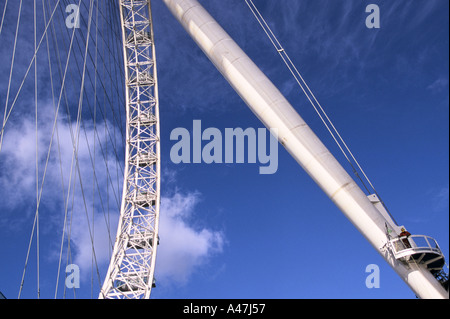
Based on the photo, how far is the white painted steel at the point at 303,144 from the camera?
1241 cm

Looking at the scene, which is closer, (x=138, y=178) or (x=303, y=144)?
(x=303, y=144)

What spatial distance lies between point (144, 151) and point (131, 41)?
10.8 m

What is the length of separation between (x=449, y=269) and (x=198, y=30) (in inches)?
556

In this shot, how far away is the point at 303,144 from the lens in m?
14.0

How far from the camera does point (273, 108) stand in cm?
1486

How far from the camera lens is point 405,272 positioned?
12.3m

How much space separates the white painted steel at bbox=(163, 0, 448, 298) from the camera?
1241cm

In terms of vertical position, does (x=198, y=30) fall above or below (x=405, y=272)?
above

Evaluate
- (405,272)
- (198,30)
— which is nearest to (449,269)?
(405,272)
